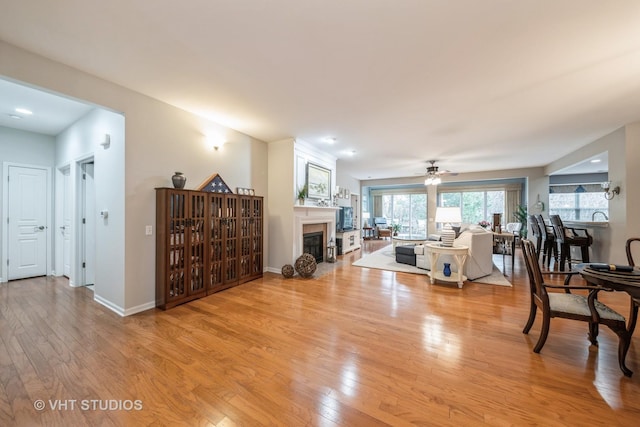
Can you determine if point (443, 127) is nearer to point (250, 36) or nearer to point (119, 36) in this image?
point (250, 36)

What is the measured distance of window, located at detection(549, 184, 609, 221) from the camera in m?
7.67

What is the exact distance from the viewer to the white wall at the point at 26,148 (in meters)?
4.12

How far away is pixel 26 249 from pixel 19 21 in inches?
177

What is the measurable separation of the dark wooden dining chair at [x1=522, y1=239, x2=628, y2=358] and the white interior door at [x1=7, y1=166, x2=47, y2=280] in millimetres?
7620

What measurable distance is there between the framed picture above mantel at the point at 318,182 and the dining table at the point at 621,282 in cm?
427

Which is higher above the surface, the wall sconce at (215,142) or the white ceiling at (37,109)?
the white ceiling at (37,109)

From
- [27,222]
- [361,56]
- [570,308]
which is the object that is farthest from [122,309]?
[570,308]

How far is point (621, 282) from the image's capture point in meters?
1.69

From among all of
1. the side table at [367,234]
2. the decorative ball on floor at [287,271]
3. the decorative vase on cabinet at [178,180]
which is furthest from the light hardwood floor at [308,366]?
the side table at [367,234]

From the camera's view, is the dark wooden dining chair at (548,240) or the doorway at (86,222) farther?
the dark wooden dining chair at (548,240)

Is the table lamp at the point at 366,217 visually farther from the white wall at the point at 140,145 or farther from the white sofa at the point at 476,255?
the white wall at the point at 140,145

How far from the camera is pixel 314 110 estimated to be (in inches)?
138

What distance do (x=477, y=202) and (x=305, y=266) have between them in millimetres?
8072

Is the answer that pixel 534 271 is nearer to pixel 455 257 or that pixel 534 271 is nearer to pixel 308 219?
pixel 455 257
